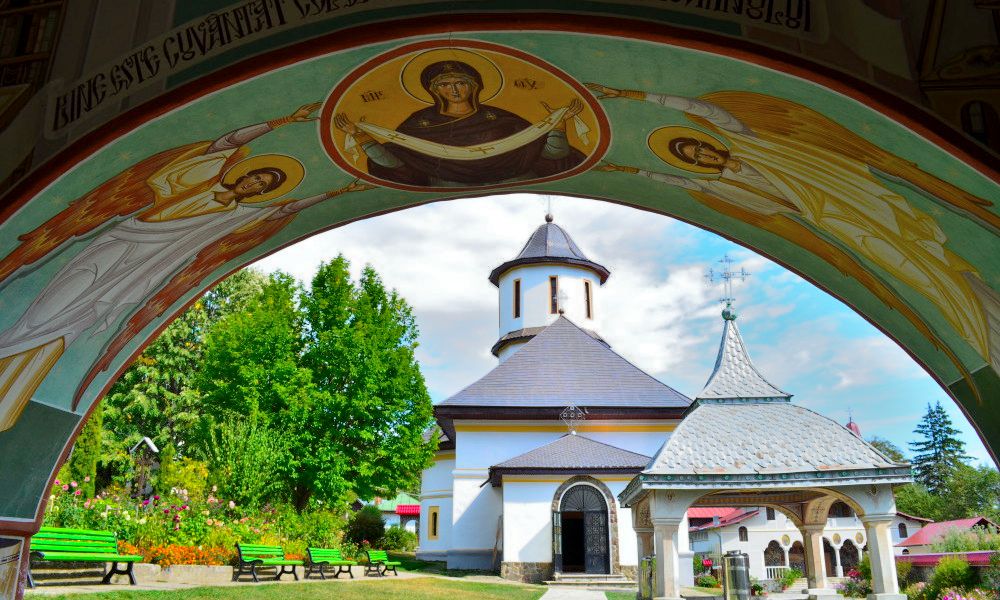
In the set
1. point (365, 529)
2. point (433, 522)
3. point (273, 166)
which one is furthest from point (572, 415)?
point (273, 166)

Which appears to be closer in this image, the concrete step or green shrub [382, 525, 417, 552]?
the concrete step

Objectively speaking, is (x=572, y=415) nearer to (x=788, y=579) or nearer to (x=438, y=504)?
(x=438, y=504)

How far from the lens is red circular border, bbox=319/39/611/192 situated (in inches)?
212

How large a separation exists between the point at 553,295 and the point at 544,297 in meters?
0.45

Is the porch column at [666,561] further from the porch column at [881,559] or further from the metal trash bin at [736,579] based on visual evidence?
the porch column at [881,559]

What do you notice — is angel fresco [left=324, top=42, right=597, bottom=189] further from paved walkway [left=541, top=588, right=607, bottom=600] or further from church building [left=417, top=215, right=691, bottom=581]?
church building [left=417, top=215, right=691, bottom=581]

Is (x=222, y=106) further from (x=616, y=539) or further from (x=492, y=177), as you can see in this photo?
(x=616, y=539)

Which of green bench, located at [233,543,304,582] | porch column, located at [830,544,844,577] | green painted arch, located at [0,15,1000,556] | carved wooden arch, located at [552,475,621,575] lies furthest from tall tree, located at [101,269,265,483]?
porch column, located at [830,544,844,577]

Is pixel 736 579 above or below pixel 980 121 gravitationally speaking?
below

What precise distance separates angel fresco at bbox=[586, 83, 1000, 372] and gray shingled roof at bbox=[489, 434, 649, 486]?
16450 mm

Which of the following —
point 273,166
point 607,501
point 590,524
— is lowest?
point 590,524

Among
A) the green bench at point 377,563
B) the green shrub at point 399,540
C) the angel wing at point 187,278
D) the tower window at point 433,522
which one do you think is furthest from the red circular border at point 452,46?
the green shrub at point 399,540

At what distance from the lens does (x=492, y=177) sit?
7414 millimetres

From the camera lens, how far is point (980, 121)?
172 inches
